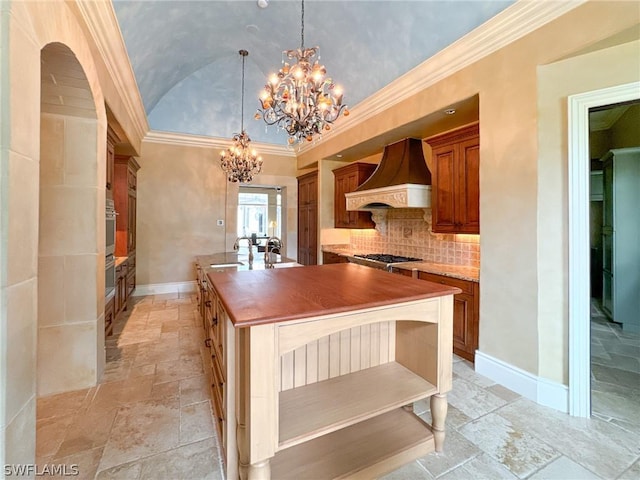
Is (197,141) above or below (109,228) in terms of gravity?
above

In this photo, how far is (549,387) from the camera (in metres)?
2.16

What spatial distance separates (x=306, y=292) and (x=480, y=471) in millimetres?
1363

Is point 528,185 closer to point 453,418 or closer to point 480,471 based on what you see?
point 453,418

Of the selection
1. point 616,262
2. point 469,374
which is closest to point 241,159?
point 469,374

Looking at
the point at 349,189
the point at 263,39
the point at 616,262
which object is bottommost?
the point at 616,262

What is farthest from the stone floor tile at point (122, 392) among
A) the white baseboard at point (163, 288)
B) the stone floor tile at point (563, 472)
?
the white baseboard at point (163, 288)

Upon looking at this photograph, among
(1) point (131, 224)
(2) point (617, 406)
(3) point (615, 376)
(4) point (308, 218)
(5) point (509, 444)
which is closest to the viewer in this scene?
(5) point (509, 444)

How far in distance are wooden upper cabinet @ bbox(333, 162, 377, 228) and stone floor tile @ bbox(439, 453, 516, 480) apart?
372cm

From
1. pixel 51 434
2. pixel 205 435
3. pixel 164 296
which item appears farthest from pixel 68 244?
pixel 164 296

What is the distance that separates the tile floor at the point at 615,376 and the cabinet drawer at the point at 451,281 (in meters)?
1.18

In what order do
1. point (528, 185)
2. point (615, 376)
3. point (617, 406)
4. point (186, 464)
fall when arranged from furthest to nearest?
1. point (615, 376)
2. point (528, 185)
3. point (617, 406)
4. point (186, 464)

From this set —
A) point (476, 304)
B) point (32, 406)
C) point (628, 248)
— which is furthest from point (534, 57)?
point (32, 406)

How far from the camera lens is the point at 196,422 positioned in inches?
77.1

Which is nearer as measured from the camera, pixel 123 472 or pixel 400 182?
pixel 123 472
